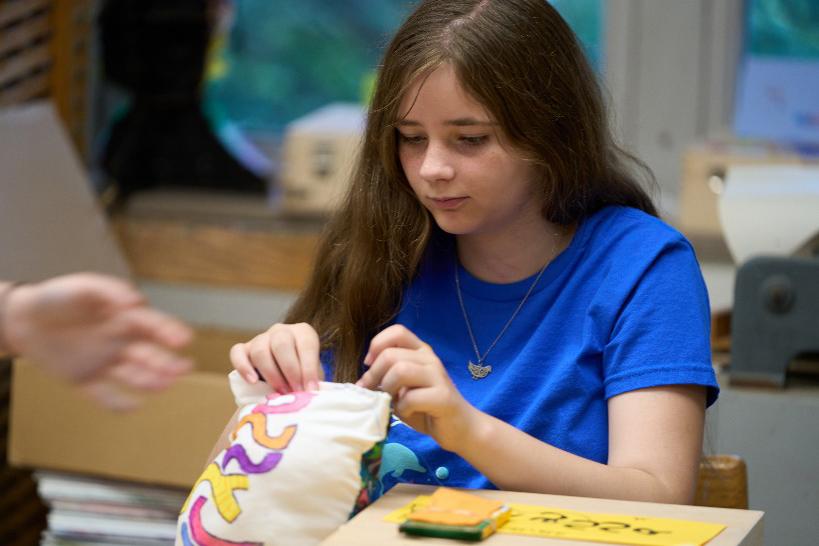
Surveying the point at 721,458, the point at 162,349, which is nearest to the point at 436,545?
the point at 162,349

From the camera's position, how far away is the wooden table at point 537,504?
0.89 metres

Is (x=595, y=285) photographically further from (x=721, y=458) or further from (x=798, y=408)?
(x=798, y=408)

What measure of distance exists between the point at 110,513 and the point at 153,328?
1390mm

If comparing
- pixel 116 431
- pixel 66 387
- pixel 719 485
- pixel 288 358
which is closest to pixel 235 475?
pixel 288 358

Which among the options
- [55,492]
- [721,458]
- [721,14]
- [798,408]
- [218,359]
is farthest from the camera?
[721,14]

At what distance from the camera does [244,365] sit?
1.12 metres

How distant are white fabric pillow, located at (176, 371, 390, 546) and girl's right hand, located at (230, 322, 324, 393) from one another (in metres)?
0.08

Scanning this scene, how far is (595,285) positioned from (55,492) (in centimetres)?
114

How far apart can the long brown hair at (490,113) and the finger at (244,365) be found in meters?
0.18

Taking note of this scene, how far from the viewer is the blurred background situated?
1598 mm


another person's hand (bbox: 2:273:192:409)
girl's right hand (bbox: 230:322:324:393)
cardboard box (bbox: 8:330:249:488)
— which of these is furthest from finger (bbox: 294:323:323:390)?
cardboard box (bbox: 8:330:249:488)

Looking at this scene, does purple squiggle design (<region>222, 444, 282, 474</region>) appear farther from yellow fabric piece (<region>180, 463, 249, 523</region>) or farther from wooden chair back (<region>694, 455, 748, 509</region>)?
wooden chair back (<region>694, 455, 748, 509</region>)

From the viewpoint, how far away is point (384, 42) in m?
1.38

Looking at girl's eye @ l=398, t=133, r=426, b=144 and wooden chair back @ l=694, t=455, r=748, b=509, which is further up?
girl's eye @ l=398, t=133, r=426, b=144
